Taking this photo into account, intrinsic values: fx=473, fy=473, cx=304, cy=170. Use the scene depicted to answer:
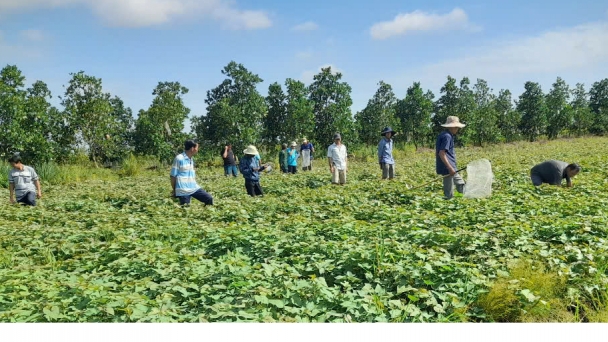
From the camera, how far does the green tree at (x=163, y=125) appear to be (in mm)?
23594

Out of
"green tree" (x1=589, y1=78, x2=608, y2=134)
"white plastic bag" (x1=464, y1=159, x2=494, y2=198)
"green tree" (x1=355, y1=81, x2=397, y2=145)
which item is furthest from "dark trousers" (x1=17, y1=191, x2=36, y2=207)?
"green tree" (x1=589, y1=78, x2=608, y2=134)

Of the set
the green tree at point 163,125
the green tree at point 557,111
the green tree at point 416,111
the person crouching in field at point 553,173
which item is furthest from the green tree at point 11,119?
the green tree at point 557,111

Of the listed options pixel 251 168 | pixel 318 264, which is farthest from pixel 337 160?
pixel 318 264

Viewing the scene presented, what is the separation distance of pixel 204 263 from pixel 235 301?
1191 mm

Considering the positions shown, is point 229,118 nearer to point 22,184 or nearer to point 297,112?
point 297,112

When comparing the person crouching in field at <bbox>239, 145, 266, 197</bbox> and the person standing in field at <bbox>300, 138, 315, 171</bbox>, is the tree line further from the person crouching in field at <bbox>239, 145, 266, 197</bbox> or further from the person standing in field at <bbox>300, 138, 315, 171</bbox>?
the person crouching in field at <bbox>239, 145, 266, 197</bbox>

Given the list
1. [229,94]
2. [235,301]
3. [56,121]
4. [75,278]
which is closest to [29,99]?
[56,121]

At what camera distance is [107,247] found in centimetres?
567

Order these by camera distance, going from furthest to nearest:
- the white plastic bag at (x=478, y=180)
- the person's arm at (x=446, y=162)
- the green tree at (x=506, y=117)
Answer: the green tree at (x=506, y=117), the white plastic bag at (x=478, y=180), the person's arm at (x=446, y=162)

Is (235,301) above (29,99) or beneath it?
beneath

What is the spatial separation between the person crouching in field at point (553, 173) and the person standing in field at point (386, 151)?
3.49 m

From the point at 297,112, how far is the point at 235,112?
3.60m

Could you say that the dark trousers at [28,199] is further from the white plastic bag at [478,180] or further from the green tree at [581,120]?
the green tree at [581,120]

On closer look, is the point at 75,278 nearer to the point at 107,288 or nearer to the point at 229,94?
the point at 107,288
